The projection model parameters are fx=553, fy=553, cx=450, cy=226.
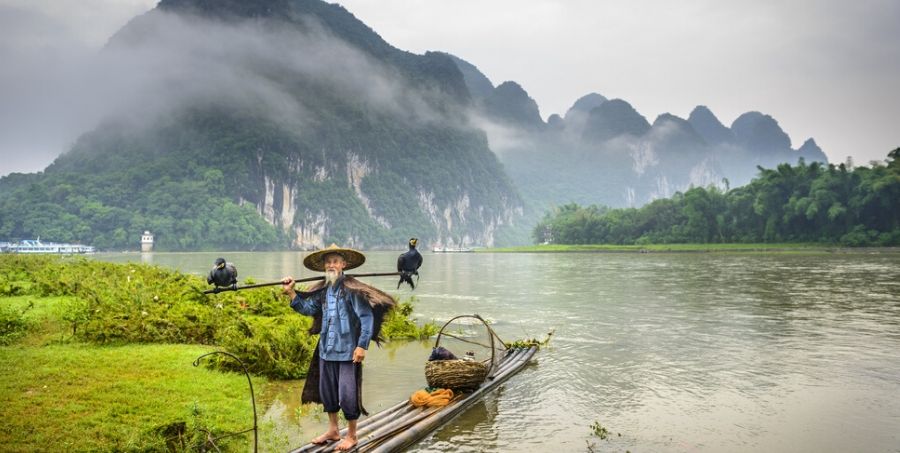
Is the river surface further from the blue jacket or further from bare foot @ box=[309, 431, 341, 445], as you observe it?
the blue jacket

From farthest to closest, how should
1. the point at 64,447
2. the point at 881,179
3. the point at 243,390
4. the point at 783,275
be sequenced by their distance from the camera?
the point at 881,179
the point at 783,275
the point at 243,390
the point at 64,447

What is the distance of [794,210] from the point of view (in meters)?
71.9

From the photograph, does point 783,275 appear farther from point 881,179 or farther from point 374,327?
point 881,179

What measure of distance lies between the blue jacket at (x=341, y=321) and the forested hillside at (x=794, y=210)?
257ft

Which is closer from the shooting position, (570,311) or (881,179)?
(570,311)

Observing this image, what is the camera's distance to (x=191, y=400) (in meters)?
6.74

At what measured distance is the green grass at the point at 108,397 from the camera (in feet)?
17.2

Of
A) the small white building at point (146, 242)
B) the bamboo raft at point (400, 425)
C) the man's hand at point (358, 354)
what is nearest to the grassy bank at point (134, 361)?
the bamboo raft at point (400, 425)

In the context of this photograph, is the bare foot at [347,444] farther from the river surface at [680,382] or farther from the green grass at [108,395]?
the green grass at [108,395]

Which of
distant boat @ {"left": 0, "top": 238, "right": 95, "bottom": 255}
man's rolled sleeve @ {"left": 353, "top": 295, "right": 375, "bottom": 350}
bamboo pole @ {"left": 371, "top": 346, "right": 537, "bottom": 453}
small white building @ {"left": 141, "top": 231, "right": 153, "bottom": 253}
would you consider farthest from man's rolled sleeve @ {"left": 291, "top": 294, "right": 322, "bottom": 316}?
small white building @ {"left": 141, "top": 231, "right": 153, "bottom": 253}

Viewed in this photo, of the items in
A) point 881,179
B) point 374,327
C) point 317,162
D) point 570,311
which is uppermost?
point 317,162

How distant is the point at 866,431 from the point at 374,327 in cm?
642

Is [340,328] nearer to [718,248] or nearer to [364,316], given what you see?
Result: [364,316]

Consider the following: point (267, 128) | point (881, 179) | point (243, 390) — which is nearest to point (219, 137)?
point (267, 128)
